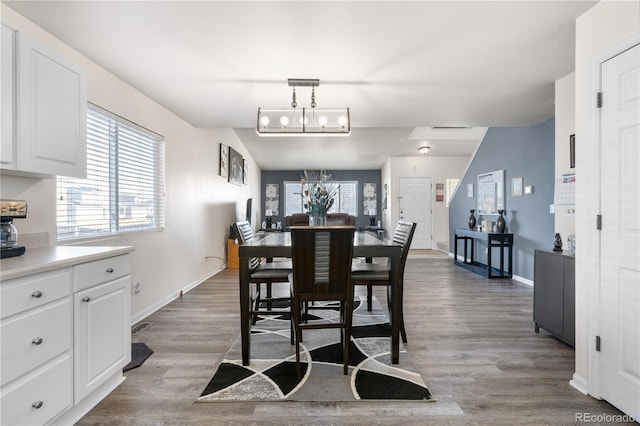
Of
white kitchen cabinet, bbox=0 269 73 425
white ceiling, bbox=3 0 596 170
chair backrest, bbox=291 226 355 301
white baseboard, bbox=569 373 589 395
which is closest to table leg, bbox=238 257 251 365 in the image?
chair backrest, bbox=291 226 355 301

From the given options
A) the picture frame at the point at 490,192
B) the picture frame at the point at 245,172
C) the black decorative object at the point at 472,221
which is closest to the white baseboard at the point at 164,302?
the picture frame at the point at 245,172

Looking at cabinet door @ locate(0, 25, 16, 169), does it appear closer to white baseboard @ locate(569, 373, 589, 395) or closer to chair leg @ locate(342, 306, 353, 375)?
chair leg @ locate(342, 306, 353, 375)

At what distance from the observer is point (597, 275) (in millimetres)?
1863

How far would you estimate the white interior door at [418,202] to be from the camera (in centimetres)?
846

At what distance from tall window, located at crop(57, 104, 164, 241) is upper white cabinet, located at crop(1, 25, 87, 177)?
0.54 meters

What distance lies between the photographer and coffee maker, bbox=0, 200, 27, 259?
1606mm

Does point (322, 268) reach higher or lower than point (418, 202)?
lower

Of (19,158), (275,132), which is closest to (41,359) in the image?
(19,158)

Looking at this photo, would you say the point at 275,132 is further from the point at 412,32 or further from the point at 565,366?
the point at 565,366

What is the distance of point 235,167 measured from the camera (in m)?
6.70

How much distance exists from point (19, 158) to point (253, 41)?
156cm

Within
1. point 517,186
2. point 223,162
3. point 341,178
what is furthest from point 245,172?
point 517,186

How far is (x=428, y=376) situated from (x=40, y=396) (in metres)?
2.08

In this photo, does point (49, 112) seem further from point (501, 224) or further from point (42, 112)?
point (501, 224)
